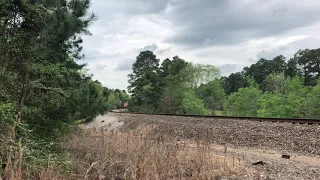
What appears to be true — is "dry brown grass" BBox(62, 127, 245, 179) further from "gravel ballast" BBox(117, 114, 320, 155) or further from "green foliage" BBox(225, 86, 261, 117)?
"green foliage" BBox(225, 86, 261, 117)

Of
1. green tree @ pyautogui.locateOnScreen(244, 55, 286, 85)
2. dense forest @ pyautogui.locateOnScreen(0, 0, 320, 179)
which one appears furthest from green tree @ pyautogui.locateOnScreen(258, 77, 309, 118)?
green tree @ pyautogui.locateOnScreen(244, 55, 286, 85)

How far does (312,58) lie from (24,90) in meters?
86.0

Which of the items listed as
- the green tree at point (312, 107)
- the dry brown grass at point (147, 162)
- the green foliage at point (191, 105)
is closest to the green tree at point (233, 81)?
the green foliage at point (191, 105)

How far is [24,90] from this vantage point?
883 cm

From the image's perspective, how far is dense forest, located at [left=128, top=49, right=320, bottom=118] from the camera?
46750mm

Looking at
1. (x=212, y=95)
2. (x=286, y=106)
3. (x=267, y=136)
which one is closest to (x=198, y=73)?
(x=212, y=95)

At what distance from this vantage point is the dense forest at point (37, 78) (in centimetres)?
735

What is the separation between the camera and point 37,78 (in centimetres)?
991

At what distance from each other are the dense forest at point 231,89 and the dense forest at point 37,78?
1304 inches

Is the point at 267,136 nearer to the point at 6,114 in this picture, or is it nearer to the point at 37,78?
the point at 37,78

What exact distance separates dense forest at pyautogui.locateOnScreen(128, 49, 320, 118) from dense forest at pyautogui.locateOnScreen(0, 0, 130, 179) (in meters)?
33.1

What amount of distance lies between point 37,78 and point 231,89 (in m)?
98.4

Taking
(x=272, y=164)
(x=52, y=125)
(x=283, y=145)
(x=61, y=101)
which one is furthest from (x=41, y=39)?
(x=283, y=145)

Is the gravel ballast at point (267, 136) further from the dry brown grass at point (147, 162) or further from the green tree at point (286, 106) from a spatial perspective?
the green tree at point (286, 106)
